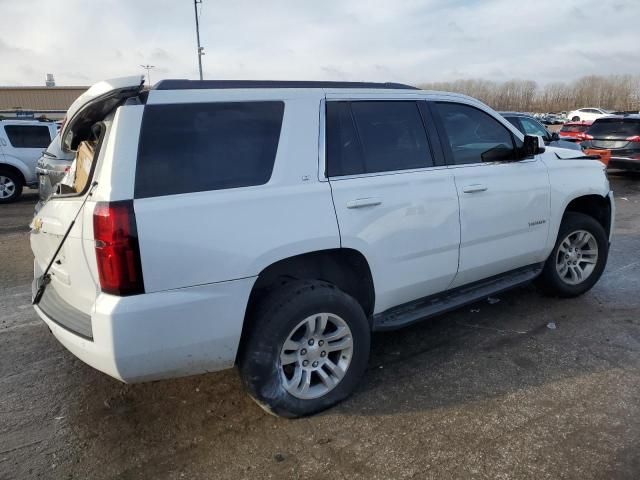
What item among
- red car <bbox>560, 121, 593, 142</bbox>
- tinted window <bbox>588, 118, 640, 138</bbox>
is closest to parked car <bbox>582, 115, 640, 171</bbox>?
Result: tinted window <bbox>588, 118, 640, 138</bbox>

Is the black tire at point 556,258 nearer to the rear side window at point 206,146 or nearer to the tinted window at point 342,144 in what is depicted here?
the tinted window at point 342,144

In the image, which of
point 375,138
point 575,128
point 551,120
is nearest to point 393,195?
point 375,138

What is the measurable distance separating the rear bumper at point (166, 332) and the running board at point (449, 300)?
1097mm

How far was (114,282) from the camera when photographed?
7.82 feet

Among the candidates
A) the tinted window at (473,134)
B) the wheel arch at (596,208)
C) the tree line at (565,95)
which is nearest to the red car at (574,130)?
the wheel arch at (596,208)

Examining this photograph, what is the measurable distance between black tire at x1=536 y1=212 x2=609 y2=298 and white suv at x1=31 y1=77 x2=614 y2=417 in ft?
2.74

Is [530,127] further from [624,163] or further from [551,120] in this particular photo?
[551,120]

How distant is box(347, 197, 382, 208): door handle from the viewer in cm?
301

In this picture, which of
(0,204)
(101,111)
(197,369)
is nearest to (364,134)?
(101,111)

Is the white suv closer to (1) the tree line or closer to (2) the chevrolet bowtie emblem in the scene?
(2) the chevrolet bowtie emblem

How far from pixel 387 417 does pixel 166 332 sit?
1.39 metres

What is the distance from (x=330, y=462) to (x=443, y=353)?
4.84ft

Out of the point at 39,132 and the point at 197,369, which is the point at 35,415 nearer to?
the point at 197,369

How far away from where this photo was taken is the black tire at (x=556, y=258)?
4562 mm
